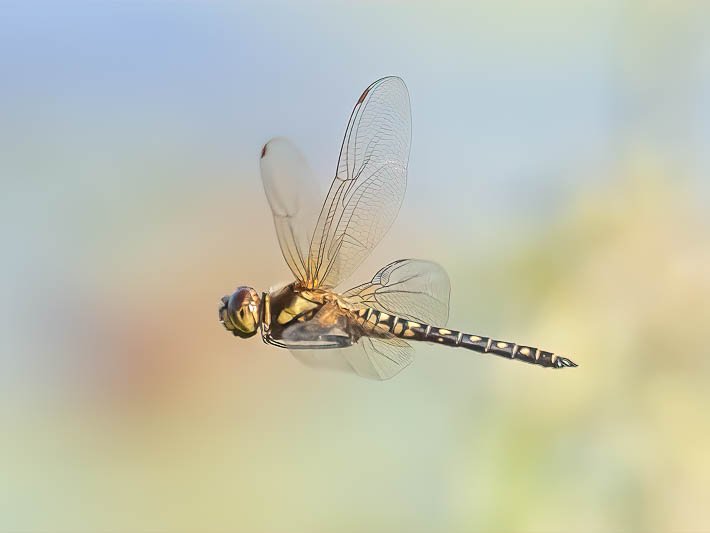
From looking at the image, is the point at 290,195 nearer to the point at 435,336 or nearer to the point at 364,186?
the point at 364,186

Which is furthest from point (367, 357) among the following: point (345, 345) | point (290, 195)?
point (290, 195)

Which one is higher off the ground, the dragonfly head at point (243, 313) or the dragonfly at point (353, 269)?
the dragonfly at point (353, 269)

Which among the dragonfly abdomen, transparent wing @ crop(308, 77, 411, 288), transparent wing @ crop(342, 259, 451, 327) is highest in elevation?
transparent wing @ crop(308, 77, 411, 288)

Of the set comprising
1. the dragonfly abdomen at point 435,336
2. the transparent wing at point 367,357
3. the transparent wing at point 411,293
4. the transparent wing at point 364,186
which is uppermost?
the transparent wing at point 364,186

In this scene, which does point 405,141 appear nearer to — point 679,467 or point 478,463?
point 478,463

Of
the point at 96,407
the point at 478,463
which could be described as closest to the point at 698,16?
the point at 478,463
